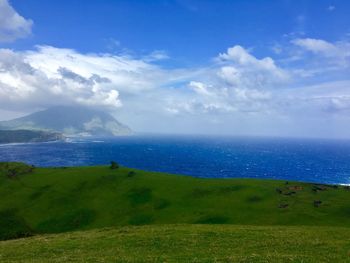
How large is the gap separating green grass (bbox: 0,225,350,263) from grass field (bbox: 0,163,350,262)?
3.7 inches

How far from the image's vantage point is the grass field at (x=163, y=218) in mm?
27812

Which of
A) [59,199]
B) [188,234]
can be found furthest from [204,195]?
[188,234]

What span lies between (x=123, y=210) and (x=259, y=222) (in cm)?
3744

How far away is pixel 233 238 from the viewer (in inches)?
1282

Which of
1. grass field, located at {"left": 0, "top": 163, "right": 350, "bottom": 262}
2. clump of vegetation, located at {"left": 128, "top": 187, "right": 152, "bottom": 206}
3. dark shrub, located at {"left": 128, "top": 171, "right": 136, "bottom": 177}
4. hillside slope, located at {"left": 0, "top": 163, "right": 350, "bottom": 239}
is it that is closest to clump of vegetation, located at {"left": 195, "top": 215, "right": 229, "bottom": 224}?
grass field, located at {"left": 0, "top": 163, "right": 350, "bottom": 262}

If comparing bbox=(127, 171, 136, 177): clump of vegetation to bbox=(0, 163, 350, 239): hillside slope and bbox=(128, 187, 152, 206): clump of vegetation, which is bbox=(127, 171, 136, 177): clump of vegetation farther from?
bbox=(128, 187, 152, 206): clump of vegetation

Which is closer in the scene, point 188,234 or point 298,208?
point 188,234

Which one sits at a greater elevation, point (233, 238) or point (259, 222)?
point (233, 238)

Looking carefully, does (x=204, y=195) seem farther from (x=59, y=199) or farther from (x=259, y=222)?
(x=59, y=199)

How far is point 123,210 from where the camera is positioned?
8162cm

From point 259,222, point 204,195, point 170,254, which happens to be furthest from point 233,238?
point 204,195

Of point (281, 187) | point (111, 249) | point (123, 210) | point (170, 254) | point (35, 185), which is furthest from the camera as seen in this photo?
point (35, 185)

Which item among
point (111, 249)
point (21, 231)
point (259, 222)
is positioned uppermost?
point (111, 249)

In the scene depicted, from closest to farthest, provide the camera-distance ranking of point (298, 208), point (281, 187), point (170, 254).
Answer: point (170, 254)
point (298, 208)
point (281, 187)
